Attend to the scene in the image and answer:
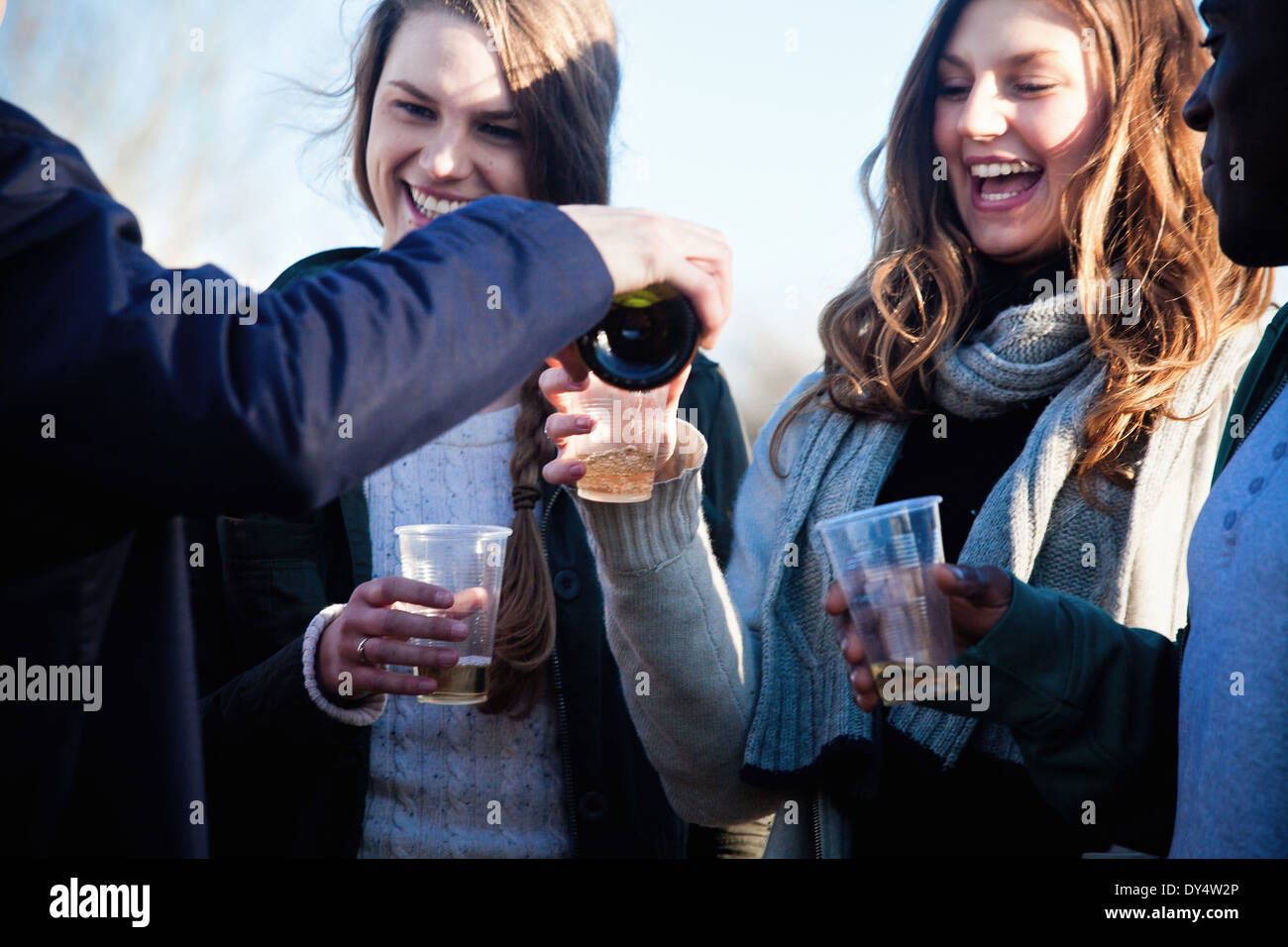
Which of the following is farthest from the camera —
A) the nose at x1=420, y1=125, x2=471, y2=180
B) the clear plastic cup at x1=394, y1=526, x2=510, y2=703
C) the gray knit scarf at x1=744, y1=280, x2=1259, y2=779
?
the nose at x1=420, y1=125, x2=471, y2=180

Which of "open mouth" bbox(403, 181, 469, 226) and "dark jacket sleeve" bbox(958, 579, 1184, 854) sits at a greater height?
"open mouth" bbox(403, 181, 469, 226)

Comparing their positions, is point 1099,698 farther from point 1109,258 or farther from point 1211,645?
point 1109,258

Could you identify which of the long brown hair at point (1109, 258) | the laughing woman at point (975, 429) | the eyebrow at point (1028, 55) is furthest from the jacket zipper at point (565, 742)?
the eyebrow at point (1028, 55)

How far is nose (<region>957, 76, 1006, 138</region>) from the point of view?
101 inches

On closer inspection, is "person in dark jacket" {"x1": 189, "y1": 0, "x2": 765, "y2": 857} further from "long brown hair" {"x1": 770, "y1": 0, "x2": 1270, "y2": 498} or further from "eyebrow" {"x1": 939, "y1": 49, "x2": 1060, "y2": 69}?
"eyebrow" {"x1": 939, "y1": 49, "x2": 1060, "y2": 69}

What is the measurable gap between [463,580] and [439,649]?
15 centimetres

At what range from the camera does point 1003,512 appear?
7.57 ft

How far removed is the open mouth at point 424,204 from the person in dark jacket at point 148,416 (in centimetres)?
142

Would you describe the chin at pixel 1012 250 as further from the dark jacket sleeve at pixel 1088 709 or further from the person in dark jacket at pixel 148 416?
the person in dark jacket at pixel 148 416

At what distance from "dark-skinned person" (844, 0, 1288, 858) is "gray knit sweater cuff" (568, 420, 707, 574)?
16.2 inches

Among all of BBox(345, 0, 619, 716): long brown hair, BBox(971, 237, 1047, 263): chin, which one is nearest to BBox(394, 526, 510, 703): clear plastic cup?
BBox(345, 0, 619, 716): long brown hair

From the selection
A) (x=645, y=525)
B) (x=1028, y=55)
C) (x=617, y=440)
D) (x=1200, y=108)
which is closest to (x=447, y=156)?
(x=617, y=440)
